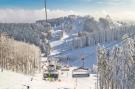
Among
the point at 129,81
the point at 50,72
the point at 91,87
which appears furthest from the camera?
the point at 50,72

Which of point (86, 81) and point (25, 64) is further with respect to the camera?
point (25, 64)

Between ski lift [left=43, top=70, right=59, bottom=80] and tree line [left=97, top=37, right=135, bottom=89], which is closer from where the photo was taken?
tree line [left=97, top=37, right=135, bottom=89]

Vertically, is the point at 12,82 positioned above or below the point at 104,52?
below

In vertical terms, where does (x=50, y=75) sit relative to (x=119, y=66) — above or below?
below

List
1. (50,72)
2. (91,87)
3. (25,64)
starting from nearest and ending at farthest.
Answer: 1. (91,87)
2. (50,72)
3. (25,64)

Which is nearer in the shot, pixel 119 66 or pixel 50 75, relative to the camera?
pixel 119 66

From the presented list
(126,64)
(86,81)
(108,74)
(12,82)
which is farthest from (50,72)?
(126,64)

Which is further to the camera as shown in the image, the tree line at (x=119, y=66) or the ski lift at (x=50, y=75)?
the ski lift at (x=50, y=75)

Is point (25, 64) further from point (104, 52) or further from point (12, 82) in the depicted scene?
point (104, 52)

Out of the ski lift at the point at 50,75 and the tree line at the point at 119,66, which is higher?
the tree line at the point at 119,66

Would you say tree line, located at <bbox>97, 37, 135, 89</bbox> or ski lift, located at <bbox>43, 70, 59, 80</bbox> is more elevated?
tree line, located at <bbox>97, 37, 135, 89</bbox>
